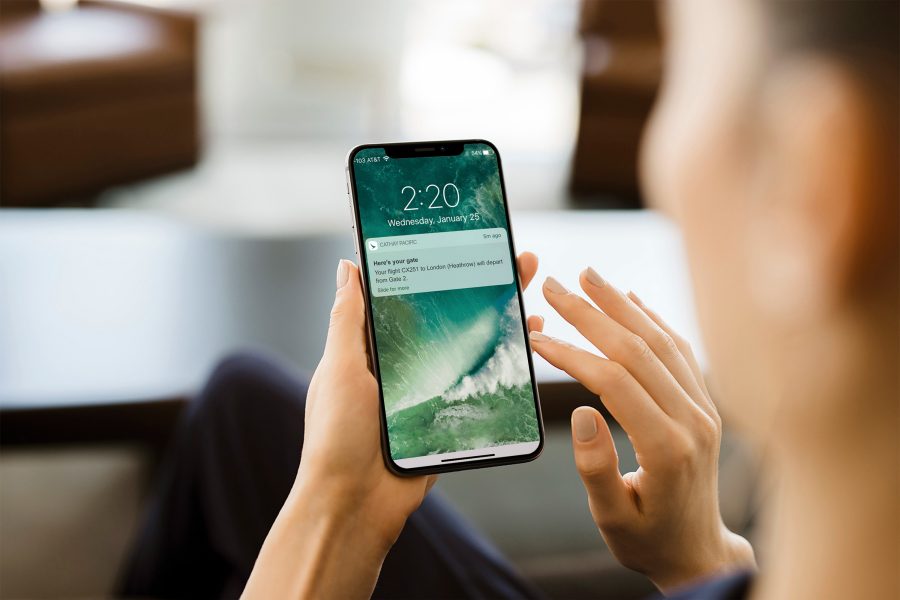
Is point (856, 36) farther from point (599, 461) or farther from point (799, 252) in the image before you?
point (599, 461)

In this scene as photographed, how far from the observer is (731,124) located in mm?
269

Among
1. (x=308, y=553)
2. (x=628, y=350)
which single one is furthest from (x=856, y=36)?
(x=308, y=553)

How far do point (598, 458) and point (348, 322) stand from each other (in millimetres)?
127

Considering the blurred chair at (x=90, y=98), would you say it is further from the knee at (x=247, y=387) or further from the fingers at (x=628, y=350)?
the fingers at (x=628, y=350)

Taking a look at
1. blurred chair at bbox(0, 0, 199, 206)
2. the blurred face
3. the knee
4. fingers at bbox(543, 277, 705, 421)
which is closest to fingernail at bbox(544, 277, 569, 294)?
fingers at bbox(543, 277, 705, 421)

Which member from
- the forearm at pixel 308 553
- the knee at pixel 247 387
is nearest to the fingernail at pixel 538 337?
the forearm at pixel 308 553

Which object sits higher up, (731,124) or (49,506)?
(731,124)

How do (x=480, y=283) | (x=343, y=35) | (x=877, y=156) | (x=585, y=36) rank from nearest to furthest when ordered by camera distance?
(x=877, y=156) < (x=480, y=283) < (x=585, y=36) < (x=343, y=35)

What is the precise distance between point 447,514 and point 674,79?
0.38 m

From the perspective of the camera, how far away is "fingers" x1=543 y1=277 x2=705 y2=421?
0.40 m

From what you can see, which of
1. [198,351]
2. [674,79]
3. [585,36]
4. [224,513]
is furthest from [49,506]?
[585,36]

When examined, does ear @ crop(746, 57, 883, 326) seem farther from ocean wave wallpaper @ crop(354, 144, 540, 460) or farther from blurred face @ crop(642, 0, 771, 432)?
ocean wave wallpaper @ crop(354, 144, 540, 460)

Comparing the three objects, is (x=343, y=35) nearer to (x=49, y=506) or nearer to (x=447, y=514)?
(x=49, y=506)

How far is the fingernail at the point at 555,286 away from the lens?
416 millimetres
